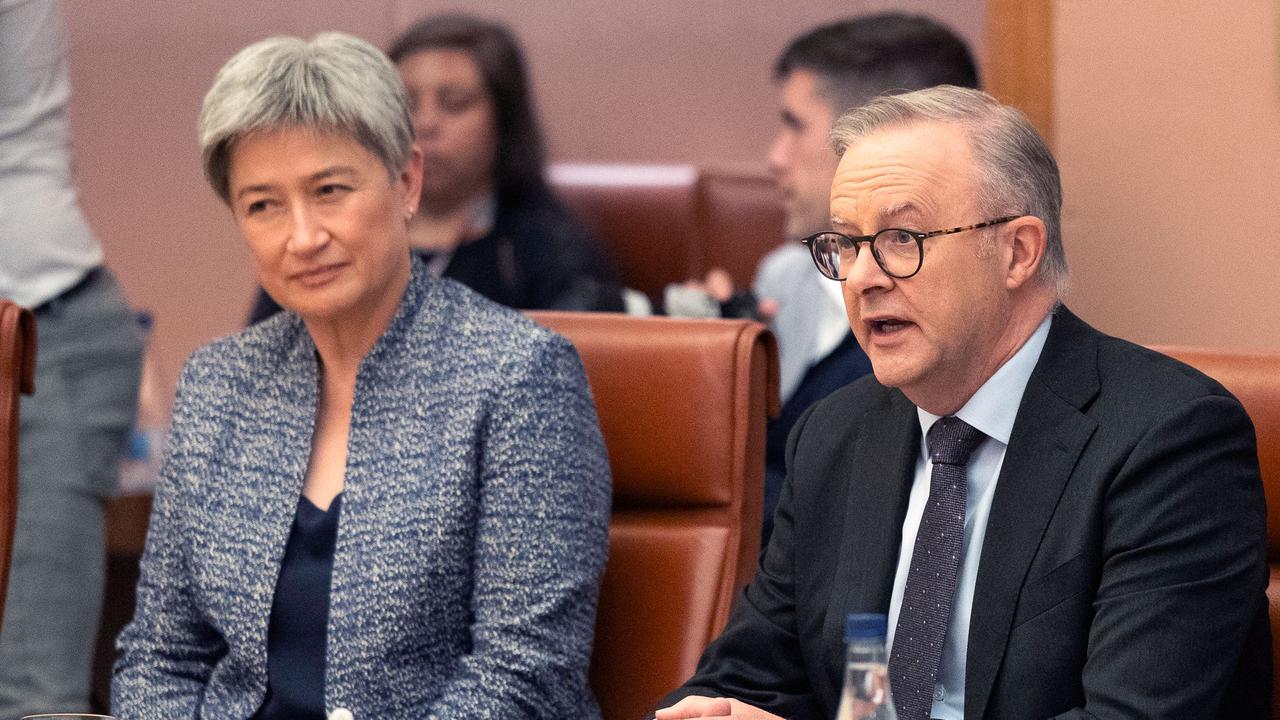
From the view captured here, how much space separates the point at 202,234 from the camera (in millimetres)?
4371

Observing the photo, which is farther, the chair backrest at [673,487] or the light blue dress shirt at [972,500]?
the chair backrest at [673,487]

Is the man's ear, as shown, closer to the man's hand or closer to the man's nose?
the man's nose

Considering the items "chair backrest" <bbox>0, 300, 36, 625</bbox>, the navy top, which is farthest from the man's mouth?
"chair backrest" <bbox>0, 300, 36, 625</bbox>

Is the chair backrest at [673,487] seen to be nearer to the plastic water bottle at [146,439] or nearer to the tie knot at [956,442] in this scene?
the tie knot at [956,442]

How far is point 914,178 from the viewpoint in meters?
1.54

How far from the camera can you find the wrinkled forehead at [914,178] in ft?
5.05

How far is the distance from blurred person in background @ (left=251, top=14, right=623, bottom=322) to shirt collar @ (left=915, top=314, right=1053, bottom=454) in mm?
1930

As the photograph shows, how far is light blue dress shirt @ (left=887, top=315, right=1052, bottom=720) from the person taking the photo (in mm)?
1542

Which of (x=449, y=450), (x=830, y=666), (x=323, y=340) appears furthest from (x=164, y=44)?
(x=830, y=666)

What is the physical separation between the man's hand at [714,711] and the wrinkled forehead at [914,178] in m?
0.49

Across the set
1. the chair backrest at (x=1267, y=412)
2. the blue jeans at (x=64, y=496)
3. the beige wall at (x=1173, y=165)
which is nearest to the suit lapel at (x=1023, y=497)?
the chair backrest at (x=1267, y=412)

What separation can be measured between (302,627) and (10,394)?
0.50 metres

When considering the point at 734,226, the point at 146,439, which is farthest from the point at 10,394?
the point at 734,226

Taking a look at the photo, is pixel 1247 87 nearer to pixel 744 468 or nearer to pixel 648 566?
pixel 744 468
